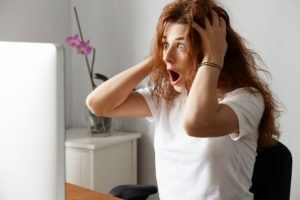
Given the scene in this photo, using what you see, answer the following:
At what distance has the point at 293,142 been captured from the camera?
2.00 m

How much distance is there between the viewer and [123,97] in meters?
1.37

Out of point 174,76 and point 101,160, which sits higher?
point 174,76

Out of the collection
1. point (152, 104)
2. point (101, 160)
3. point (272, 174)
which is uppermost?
point (152, 104)

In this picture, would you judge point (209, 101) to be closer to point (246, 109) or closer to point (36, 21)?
point (246, 109)

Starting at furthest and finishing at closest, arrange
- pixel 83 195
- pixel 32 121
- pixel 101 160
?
pixel 101 160
pixel 83 195
pixel 32 121

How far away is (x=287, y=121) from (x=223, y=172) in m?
0.98

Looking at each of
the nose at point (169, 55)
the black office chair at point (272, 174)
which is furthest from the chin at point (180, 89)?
the black office chair at point (272, 174)

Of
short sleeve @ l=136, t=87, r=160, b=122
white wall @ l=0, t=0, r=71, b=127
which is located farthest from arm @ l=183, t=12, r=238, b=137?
white wall @ l=0, t=0, r=71, b=127

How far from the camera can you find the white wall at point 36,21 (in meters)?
2.35

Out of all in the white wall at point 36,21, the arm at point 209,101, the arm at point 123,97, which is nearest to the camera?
the arm at point 209,101

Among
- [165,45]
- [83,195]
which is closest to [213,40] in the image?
[165,45]

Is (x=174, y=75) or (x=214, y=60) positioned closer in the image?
(x=214, y=60)

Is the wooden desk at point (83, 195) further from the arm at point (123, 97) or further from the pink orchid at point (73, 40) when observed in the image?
the pink orchid at point (73, 40)

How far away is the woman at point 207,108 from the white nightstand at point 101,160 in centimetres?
97
